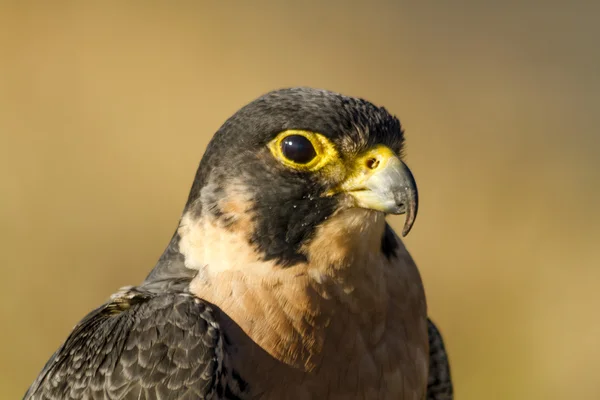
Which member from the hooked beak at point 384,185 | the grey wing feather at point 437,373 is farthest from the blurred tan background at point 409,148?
the hooked beak at point 384,185

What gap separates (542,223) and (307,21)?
450cm

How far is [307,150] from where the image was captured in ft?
14.2

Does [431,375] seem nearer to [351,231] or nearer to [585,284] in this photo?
[351,231]

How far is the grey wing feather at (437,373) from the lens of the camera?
5.12m

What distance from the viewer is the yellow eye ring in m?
4.34

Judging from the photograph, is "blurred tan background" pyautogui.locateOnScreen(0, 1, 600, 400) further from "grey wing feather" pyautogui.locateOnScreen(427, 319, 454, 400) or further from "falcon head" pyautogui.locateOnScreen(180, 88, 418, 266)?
"falcon head" pyautogui.locateOnScreen(180, 88, 418, 266)

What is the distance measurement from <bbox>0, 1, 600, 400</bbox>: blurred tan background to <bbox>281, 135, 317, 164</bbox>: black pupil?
19.5ft

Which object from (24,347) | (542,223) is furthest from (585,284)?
(24,347)

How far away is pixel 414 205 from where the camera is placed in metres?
4.20

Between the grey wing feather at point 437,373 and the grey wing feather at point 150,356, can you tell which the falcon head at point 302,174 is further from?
the grey wing feather at point 437,373

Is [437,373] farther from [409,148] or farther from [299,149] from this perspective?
[409,148]

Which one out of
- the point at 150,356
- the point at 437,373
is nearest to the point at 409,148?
the point at 437,373

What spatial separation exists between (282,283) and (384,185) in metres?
0.62

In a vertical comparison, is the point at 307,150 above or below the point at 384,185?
above
